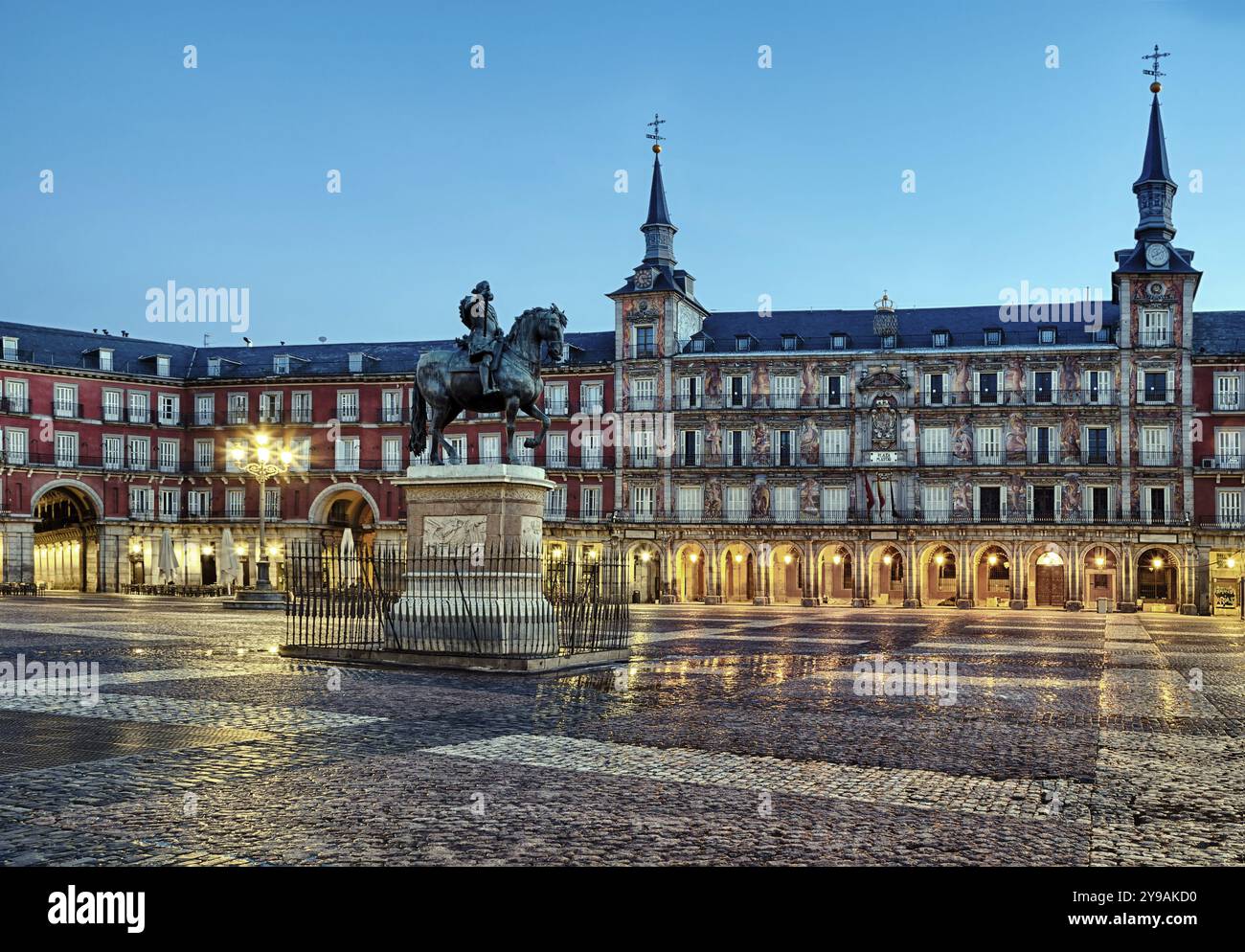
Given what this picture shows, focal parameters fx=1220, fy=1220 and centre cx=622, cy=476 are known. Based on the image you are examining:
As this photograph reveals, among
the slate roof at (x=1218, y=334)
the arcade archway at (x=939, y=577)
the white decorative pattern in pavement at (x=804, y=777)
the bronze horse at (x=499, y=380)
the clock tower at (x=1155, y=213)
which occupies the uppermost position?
the clock tower at (x=1155, y=213)

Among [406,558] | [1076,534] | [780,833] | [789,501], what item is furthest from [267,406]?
[780,833]

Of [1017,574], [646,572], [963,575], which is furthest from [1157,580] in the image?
[646,572]

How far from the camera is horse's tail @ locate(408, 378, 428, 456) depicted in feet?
63.7

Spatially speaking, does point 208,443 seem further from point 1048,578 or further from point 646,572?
point 1048,578

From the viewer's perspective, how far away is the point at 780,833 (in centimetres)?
729

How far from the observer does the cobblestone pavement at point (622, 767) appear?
6996 millimetres

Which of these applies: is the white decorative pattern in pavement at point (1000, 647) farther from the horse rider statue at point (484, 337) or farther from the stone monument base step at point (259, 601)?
the stone monument base step at point (259, 601)

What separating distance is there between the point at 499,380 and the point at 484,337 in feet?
2.63

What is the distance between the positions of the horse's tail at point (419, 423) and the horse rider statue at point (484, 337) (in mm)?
1249

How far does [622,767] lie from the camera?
9.38 metres

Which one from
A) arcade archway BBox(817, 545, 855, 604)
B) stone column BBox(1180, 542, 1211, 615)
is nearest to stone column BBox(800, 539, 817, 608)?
arcade archway BBox(817, 545, 855, 604)

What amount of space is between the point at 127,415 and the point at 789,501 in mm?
39052

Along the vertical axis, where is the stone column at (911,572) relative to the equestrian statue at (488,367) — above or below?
below

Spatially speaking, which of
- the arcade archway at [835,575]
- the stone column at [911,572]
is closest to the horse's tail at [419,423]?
the stone column at [911,572]
